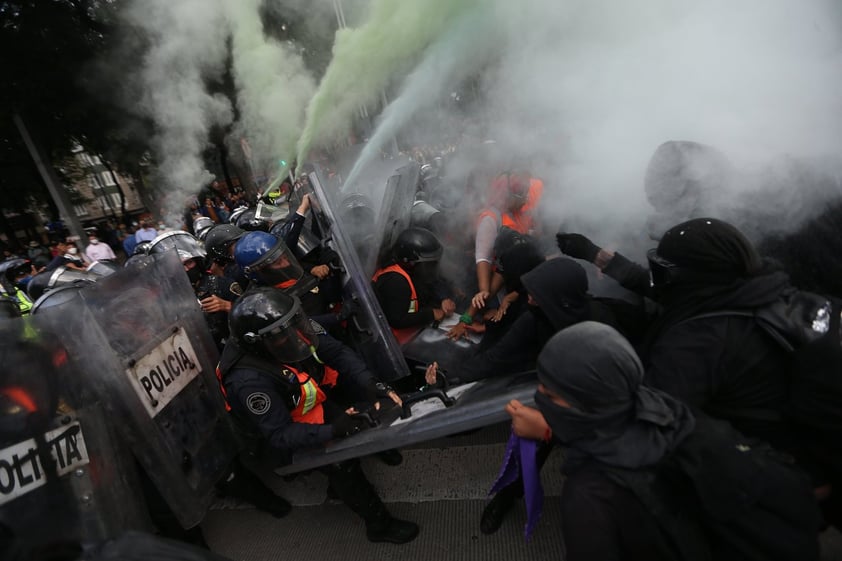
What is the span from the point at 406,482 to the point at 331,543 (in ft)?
1.98

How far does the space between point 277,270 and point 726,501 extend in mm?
3009

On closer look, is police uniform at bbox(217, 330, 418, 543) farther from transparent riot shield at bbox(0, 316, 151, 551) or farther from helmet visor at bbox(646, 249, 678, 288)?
helmet visor at bbox(646, 249, 678, 288)

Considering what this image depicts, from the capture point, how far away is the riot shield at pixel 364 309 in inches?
122

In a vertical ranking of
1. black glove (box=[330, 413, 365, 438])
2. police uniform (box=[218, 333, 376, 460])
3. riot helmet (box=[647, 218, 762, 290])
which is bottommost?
black glove (box=[330, 413, 365, 438])

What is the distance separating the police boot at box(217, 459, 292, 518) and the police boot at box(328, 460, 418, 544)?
31.0 inches

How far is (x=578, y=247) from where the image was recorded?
282 cm

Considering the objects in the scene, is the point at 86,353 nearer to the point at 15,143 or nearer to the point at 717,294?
the point at 717,294

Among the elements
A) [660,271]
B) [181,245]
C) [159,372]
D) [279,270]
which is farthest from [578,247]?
[181,245]

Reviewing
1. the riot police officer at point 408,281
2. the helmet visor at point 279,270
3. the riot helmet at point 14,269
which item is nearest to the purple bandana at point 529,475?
the riot police officer at point 408,281

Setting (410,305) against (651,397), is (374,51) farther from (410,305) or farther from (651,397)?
(651,397)

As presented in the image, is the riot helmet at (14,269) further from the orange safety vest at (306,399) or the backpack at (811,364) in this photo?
the backpack at (811,364)

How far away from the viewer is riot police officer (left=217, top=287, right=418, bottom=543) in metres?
2.32

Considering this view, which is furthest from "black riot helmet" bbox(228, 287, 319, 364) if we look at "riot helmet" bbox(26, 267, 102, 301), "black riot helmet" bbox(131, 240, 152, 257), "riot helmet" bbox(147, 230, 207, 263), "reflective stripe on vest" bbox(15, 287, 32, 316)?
"reflective stripe on vest" bbox(15, 287, 32, 316)

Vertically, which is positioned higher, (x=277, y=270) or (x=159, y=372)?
(x=277, y=270)
